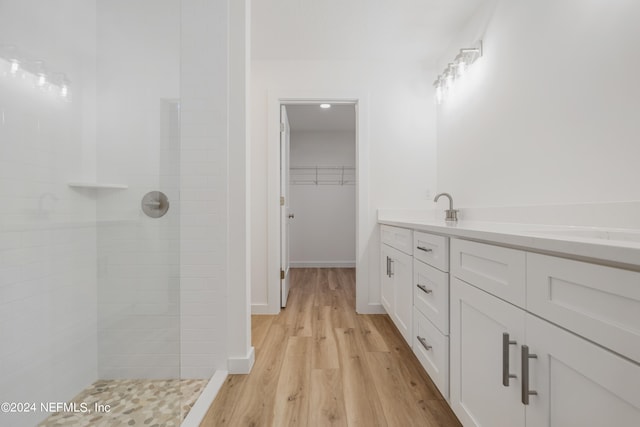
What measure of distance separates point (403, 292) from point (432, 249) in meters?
0.59

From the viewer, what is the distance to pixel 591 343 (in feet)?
1.87

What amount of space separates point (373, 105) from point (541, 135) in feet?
4.76

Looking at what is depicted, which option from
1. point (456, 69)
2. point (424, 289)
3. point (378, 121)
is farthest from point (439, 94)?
point (424, 289)

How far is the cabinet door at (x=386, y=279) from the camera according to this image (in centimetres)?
218

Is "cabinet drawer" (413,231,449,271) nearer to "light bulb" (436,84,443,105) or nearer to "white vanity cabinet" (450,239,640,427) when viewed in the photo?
"white vanity cabinet" (450,239,640,427)

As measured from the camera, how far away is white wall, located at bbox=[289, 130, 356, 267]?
16.0 feet

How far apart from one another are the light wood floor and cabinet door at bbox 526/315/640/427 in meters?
0.69

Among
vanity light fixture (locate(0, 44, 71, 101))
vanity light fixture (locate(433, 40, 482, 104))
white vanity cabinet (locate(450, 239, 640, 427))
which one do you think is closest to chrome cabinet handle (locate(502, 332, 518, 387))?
white vanity cabinet (locate(450, 239, 640, 427))

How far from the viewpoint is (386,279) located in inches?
91.8

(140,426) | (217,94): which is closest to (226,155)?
(217,94)

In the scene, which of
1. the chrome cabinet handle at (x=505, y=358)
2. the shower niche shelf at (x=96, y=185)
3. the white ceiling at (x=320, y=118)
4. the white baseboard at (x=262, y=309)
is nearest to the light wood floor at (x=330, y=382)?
the white baseboard at (x=262, y=309)

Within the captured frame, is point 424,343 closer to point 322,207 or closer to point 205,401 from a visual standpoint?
point 205,401

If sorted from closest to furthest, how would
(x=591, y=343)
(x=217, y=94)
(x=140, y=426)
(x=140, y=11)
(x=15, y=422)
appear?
(x=591, y=343) → (x=15, y=422) → (x=140, y=426) → (x=140, y=11) → (x=217, y=94)

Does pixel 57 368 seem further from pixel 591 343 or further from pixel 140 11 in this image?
pixel 591 343
